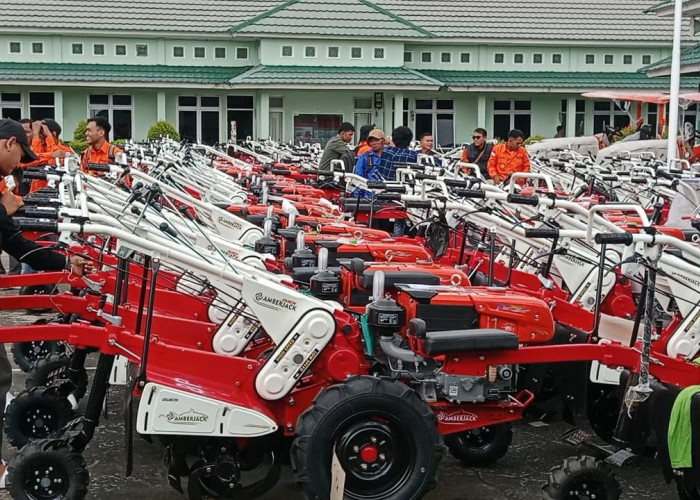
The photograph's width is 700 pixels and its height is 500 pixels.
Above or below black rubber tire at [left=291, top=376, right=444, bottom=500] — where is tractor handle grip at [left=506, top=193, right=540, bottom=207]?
above

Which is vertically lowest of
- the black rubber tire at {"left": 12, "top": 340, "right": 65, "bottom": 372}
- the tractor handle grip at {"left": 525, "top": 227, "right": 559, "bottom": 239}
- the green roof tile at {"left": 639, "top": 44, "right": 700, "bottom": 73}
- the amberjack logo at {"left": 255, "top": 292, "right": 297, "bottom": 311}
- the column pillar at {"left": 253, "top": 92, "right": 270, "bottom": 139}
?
the black rubber tire at {"left": 12, "top": 340, "right": 65, "bottom": 372}

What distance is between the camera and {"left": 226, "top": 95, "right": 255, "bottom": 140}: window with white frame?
143ft

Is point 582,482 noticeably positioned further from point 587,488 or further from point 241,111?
point 241,111

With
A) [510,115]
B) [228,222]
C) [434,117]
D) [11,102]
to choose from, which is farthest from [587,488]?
[510,115]

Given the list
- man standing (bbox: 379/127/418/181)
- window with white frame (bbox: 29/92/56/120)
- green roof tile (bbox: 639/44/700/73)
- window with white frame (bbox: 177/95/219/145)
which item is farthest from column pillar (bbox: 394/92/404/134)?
man standing (bbox: 379/127/418/181)

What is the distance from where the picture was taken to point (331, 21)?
140 ft

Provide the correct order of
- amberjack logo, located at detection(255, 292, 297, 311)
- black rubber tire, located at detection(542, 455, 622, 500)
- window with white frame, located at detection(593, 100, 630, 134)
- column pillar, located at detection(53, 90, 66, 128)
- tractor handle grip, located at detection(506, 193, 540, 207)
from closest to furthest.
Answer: black rubber tire, located at detection(542, 455, 622, 500)
amberjack logo, located at detection(255, 292, 297, 311)
tractor handle grip, located at detection(506, 193, 540, 207)
column pillar, located at detection(53, 90, 66, 128)
window with white frame, located at detection(593, 100, 630, 134)

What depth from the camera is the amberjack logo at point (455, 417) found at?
19.4 ft

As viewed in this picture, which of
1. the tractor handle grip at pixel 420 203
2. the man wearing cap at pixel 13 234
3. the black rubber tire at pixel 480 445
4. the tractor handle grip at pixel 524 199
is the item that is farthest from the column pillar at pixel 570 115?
the man wearing cap at pixel 13 234

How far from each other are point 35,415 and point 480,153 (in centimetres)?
1092

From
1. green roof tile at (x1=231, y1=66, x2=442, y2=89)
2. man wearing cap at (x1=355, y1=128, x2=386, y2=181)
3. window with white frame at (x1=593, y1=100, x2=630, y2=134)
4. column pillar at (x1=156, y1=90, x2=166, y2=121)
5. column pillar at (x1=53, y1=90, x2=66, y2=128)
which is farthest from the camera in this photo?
window with white frame at (x1=593, y1=100, x2=630, y2=134)

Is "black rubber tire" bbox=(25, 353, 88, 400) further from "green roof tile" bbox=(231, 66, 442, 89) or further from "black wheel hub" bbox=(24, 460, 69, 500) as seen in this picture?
"green roof tile" bbox=(231, 66, 442, 89)

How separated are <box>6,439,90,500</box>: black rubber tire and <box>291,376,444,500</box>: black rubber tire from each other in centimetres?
114

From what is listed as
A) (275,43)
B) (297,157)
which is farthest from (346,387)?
(275,43)
